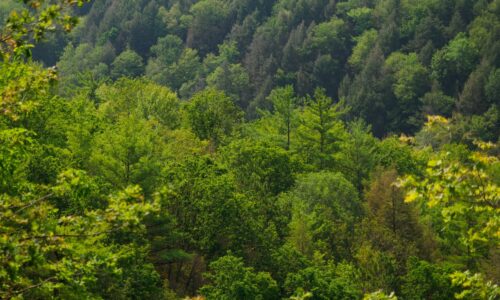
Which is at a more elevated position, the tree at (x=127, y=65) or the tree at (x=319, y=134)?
the tree at (x=319, y=134)

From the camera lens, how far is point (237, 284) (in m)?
26.0

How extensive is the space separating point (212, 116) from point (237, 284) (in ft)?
110

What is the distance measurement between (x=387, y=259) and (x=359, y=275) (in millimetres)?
1712

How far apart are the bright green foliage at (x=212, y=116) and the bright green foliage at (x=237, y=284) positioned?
30174mm

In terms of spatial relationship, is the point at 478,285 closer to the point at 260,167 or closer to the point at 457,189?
the point at 457,189

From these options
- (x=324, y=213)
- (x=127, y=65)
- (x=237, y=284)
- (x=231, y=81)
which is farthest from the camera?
(x=127, y=65)

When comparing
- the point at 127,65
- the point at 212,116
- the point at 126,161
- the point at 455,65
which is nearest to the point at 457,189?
the point at 126,161

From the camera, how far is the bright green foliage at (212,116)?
58.1 m

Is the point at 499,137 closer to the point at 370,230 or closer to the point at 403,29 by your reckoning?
the point at 403,29

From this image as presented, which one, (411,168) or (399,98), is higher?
(411,168)

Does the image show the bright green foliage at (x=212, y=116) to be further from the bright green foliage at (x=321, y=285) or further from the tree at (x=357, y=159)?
the bright green foliage at (x=321, y=285)

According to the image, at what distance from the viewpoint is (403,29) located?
A: 157 metres

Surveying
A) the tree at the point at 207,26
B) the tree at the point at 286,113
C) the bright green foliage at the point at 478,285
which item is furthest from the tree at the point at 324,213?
the tree at the point at 207,26

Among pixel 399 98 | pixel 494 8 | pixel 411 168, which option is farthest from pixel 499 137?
pixel 411 168
